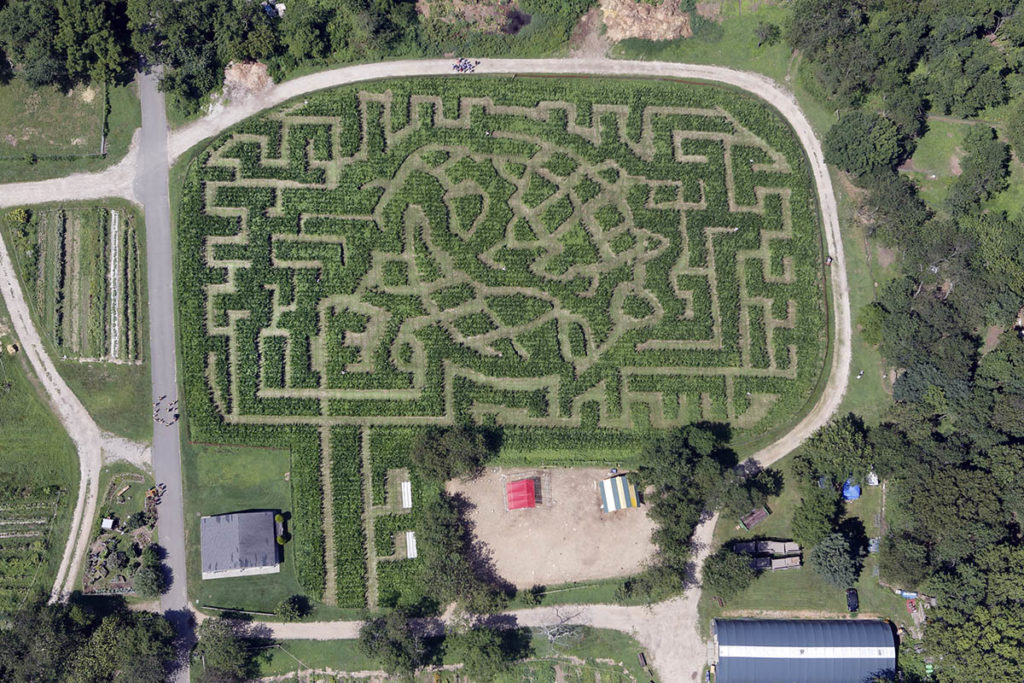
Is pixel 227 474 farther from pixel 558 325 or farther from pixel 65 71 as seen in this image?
pixel 65 71

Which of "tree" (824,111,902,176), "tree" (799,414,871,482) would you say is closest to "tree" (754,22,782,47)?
"tree" (824,111,902,176)

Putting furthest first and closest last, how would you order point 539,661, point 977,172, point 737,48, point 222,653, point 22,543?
point 737,48
point 977,172
point 539,661
point 22,543
point 222,653

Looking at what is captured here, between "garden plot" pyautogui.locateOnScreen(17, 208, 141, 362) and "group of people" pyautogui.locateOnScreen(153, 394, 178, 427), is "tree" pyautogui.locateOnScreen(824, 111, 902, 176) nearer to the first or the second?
"group of people" pyautogui.locateOnScreen(153, 394, 178, 427)

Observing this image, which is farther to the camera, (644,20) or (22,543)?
(644,20)

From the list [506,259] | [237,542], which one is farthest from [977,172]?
[237,542]

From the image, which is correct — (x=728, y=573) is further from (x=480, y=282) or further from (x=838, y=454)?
(x=480, y=282)

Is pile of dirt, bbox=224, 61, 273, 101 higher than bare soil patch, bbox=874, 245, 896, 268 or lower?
higher
